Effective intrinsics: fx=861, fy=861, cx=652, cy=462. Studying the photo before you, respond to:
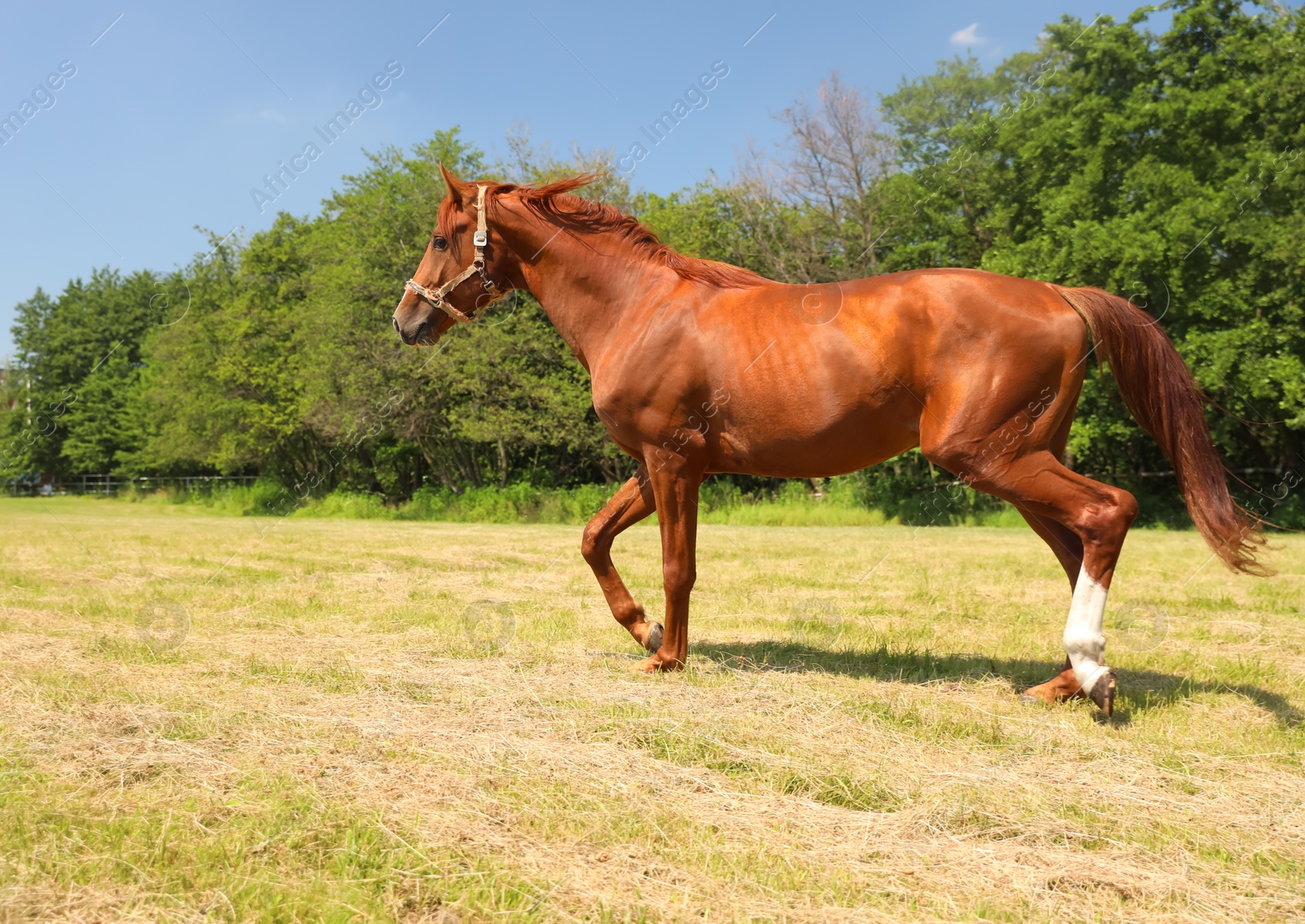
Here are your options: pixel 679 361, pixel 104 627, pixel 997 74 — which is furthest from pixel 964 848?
pixel 997 74

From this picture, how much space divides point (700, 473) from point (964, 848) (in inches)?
114

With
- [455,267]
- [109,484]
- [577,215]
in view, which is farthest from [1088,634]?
[109,484]

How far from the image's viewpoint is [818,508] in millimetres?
22984

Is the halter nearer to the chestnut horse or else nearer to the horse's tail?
the chestnut horse

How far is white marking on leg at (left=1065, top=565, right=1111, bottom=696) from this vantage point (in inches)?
165

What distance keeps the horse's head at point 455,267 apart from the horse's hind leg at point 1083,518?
3.13 m

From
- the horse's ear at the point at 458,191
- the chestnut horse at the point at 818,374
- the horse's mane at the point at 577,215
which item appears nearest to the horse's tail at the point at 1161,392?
the chestnut horse at the point at 818,374

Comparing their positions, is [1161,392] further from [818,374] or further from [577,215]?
[577,215]

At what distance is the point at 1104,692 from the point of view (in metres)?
4.17

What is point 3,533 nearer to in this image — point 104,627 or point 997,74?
point 104,627

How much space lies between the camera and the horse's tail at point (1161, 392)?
442cm

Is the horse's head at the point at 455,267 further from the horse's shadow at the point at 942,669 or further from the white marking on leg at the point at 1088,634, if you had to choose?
the white marking on leg at the point at 1088,634

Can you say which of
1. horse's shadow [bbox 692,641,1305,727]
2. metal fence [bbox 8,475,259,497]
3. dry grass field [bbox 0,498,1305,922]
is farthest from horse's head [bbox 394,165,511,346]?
metal fence [bbox 8,475,259,497]

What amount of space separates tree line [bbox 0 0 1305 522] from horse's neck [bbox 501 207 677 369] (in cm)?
933
